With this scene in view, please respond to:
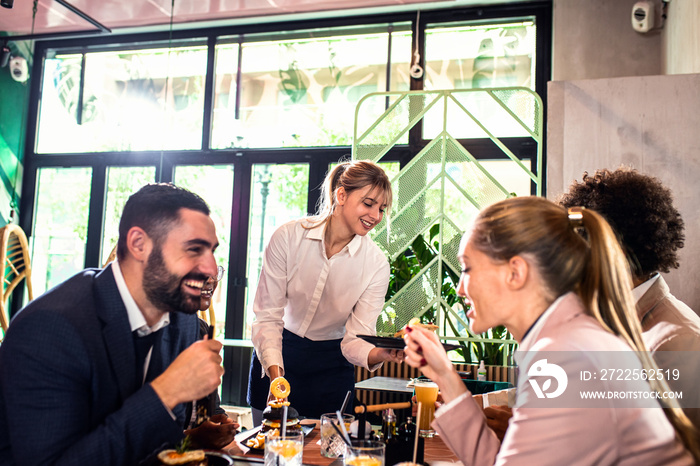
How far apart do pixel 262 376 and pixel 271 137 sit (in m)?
3.16

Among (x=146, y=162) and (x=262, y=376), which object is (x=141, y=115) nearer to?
(x=146, y=162)

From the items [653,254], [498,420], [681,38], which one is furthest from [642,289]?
[681,38]

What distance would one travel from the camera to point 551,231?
4.12 feet

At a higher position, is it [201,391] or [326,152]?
[326,152]

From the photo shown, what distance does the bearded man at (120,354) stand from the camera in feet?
3.89

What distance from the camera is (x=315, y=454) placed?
5.26ft

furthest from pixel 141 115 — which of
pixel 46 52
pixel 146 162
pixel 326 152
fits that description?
pixel 326 152

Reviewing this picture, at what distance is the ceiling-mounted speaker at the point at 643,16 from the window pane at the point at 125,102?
3.70 metres

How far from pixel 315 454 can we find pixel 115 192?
4.71m

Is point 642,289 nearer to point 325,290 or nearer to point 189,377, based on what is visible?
point 189,377

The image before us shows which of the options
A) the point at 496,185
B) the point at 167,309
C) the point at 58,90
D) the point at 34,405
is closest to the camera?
the point at 34,405

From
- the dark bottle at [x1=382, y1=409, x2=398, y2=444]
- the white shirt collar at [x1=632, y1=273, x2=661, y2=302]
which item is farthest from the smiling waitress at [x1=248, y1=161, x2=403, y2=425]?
the white shirt collar at [x1=632, y1=273, x2=661, y2=302]

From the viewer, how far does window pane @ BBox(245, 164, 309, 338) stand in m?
5.15

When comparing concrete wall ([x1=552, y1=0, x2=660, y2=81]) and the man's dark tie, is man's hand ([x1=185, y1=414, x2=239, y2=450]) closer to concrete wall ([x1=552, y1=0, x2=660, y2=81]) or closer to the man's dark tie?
the man's dark tie
